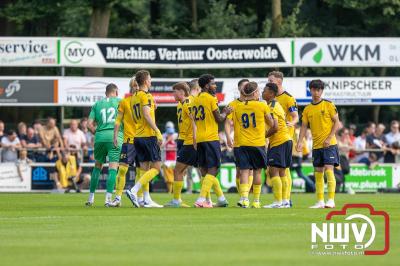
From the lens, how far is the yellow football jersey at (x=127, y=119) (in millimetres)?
21062

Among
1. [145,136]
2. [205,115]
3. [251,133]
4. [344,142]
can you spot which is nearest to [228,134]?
[205,115]

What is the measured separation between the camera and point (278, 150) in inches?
818

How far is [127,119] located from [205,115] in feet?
4.89

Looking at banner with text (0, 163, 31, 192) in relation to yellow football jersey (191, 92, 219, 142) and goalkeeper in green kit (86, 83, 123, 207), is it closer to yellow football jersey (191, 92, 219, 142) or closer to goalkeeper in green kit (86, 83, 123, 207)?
goalkeeper in green kit (86, 83, 123, 207)

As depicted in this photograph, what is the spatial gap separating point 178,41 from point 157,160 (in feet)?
54.5

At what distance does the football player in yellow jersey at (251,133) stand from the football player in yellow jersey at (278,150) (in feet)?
0.87

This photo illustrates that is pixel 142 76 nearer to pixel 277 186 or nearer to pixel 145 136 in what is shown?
pixel 145 136

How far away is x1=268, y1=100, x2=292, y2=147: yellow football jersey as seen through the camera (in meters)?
20.6

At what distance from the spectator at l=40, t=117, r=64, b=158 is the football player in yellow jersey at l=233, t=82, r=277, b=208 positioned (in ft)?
46.2

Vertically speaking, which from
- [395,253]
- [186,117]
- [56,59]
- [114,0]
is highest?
[114,0]

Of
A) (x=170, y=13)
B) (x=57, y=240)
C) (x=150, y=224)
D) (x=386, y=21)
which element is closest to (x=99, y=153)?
(x=150, y=224)

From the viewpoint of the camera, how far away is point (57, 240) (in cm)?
1363

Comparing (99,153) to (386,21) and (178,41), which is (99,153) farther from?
(386,21)

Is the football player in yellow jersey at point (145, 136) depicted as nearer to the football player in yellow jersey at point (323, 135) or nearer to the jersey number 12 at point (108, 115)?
the jersey number 12 at point (108, 115)
